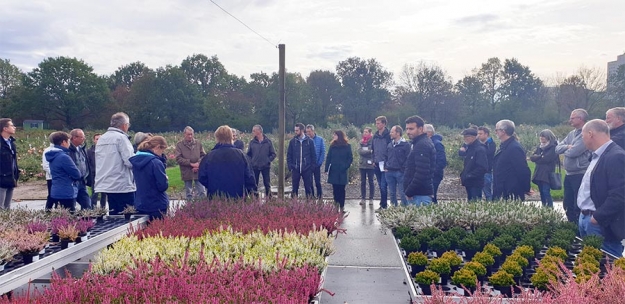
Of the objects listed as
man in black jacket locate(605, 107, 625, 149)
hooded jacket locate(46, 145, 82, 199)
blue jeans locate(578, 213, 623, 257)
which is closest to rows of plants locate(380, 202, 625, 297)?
blue jeans locate(578, 213, 623, 257)

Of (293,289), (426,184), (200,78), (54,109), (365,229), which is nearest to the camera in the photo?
(293,289)

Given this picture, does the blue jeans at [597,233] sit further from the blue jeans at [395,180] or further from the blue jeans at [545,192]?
the blue jeans at [395,180]

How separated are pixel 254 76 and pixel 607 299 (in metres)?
48.2

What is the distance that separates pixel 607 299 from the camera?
307 cm

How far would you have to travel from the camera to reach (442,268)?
14.0 feet

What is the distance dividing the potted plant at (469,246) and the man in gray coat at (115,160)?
460 cm

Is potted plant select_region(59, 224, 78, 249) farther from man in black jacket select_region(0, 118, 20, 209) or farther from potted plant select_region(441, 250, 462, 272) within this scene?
man in black jacket select_region(0, 118, 20, 209)

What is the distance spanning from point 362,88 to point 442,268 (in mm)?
46433

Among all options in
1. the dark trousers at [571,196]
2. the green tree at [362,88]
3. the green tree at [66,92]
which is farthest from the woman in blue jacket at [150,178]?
the green tree at [66,92]

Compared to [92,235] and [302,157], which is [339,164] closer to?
[302,157]

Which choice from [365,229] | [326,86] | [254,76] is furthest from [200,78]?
[365,229]

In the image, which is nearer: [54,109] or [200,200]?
[200,200]

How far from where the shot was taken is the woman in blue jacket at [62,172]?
730cm

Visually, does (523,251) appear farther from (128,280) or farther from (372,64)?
(372,64)
